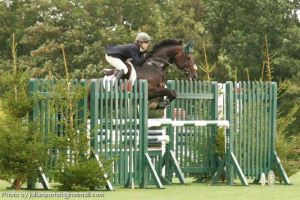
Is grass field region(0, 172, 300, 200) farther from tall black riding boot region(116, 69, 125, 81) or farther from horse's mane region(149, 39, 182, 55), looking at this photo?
horse's mane region(149, 39, 182, 55)

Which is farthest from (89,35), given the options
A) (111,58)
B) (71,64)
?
(111,58)

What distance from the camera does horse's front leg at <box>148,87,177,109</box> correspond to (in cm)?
1870

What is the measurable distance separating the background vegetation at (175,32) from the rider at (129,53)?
77.0ft

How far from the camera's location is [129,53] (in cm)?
1973

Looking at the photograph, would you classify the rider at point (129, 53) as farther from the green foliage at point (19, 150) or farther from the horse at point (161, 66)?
the green foliage at point (19, 150)

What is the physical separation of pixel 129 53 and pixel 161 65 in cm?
73

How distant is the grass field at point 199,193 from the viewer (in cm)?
1475

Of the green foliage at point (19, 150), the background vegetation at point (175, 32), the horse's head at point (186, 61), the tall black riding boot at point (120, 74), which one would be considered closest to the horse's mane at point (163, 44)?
the horse's head at point (186, 61)

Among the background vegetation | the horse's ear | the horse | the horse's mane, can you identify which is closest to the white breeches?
the horse

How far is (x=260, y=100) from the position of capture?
1917 cm

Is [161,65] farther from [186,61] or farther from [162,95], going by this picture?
[162,95]

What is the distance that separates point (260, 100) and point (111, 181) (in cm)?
367

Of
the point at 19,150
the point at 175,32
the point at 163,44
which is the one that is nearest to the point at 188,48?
the point at 163,44

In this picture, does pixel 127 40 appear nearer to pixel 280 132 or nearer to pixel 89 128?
pixel 280 132
